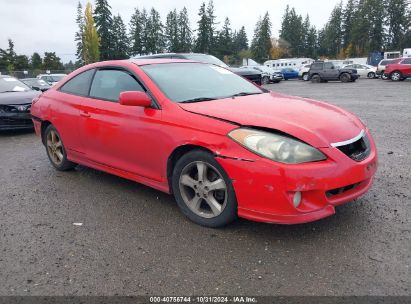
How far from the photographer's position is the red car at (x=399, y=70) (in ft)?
83.3

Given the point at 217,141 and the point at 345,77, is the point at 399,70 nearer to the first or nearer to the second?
the point at 345,77

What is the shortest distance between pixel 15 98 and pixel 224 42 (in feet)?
273

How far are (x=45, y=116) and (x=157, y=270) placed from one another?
10.7ft

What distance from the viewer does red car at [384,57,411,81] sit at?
25.4 m

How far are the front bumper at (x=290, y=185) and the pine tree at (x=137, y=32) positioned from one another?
86.3m

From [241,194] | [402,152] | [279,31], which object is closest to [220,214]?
[241,194]

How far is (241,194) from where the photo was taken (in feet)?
9.53

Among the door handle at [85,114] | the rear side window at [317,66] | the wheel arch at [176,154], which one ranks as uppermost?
the rear side window at [317,66]

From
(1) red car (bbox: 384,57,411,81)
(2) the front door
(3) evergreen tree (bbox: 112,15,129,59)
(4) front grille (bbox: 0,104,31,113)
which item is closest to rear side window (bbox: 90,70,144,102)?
(2) the front door

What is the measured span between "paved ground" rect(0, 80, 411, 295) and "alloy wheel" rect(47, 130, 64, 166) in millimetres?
830

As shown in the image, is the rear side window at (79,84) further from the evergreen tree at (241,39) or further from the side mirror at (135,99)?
the evergreen tree at (241,39)

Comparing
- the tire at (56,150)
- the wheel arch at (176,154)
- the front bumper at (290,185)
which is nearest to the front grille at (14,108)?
the tire at (56,150)

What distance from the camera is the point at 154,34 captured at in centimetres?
8819

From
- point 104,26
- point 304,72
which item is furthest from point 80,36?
point 304,72
